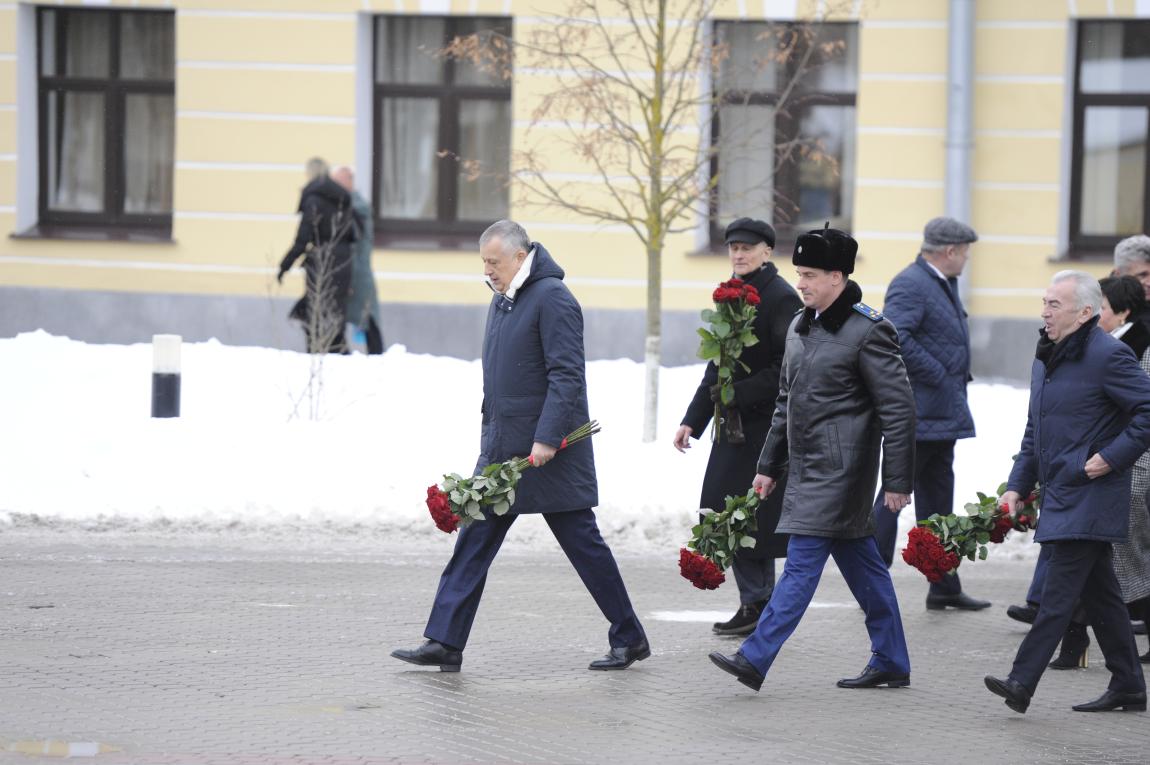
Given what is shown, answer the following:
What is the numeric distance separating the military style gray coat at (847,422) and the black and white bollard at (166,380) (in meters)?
6.37

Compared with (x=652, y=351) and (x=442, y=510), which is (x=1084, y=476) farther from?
(x=652, y=351)

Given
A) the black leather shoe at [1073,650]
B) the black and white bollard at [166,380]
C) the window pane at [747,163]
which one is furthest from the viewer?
the window pane at [747,163]

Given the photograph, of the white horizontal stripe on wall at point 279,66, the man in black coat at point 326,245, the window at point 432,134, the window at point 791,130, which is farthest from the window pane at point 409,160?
the window at point 791,130

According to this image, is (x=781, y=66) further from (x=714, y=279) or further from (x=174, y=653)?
(x=174, y=653)

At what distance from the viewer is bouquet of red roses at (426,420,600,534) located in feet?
23.8

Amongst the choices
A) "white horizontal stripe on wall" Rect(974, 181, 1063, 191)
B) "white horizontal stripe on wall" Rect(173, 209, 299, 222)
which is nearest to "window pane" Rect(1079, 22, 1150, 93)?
"white horizontal stripe on wall" Rect(974, 181, 1063, 191)

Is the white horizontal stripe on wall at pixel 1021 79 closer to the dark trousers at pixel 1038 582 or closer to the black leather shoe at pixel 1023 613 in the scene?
the black leather shoe at pixel 1023 613

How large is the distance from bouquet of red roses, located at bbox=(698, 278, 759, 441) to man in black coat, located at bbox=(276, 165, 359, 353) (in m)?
7.34

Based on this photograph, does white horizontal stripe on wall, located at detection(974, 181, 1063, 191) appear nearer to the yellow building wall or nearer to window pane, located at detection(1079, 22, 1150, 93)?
the yellow building wall

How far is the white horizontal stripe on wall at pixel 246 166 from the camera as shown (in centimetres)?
1822

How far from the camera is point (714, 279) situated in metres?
17.8

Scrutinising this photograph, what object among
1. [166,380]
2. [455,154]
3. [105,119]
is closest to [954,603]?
[166,380]

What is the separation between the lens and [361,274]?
54.7 ft

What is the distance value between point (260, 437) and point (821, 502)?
588 centimetres
